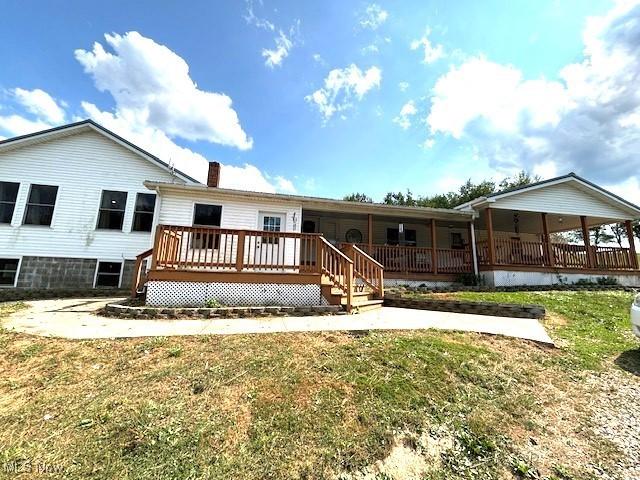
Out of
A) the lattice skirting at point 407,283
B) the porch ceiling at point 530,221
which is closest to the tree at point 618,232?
the porch ceiling at point 530,221

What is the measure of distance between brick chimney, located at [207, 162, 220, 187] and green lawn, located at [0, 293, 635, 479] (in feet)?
29.3

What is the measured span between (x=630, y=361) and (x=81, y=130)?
1715cm

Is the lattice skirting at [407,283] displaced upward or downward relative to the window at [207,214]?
downward

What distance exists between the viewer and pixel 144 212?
11742 millimetres

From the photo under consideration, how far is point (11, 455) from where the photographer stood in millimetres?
2027

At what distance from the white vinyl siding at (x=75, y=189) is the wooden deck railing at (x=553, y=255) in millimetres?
14701

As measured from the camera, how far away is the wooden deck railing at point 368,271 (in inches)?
344

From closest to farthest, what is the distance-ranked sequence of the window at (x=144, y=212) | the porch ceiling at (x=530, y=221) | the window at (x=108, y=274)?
the window at (x=108, y=274) < the window at (x=144, y=212) < the porch ceiling at (x=530, y=221)

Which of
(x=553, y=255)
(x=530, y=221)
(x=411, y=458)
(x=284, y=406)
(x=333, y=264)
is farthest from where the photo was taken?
(x=530, y=221)

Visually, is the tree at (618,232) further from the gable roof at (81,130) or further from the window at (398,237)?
the gable roof at (81,130)

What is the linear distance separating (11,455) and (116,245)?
11027 mm

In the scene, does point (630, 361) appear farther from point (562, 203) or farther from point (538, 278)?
point (562, 203)

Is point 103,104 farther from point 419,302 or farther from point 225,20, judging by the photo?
point 419,302

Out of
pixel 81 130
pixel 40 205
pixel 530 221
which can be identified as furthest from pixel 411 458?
pixel 530 221
